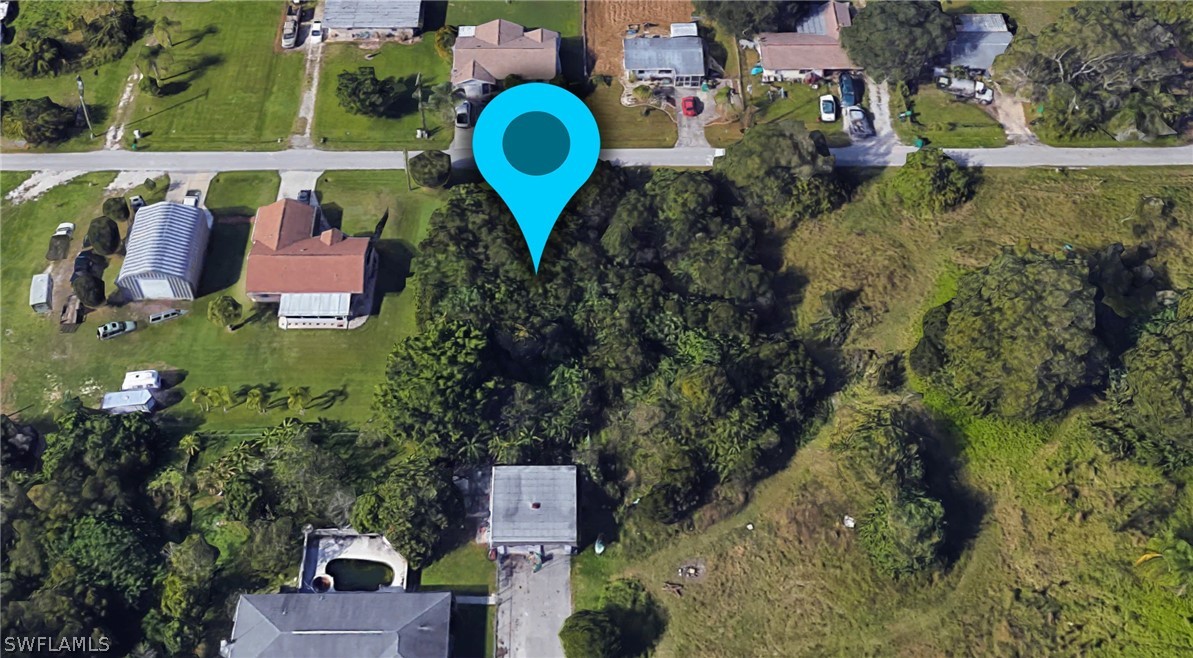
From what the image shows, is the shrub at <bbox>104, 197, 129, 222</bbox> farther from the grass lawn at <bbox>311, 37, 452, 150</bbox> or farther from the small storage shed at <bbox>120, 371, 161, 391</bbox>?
the grass lawn at <bbox>311, 37, 452, 150</bbox>

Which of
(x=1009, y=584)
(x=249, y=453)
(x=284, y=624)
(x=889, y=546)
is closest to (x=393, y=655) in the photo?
(x=284, y=624)

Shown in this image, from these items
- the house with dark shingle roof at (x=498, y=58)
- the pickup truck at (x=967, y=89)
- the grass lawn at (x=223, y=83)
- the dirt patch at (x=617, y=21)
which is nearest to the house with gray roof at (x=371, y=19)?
the grass lawn at (x=223, y=83)

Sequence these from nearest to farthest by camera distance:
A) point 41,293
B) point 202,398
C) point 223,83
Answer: point 202,398 < point 41,293 < point 223,83

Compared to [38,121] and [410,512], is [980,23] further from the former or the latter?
[38,121]

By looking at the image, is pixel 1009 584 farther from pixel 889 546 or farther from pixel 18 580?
pixel 18 580

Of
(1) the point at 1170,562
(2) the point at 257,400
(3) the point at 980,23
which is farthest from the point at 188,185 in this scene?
(1) the point at 1170,562

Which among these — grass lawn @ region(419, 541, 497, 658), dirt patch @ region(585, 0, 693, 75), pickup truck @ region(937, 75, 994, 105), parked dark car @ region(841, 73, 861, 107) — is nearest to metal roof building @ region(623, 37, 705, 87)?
dirt patch @ region(585, 0, 693, 75)
